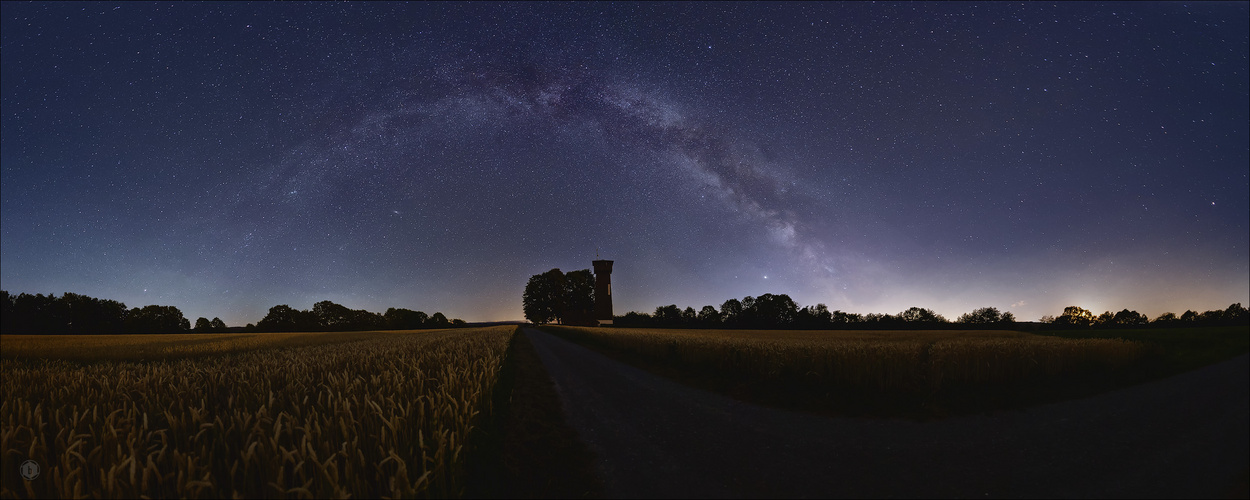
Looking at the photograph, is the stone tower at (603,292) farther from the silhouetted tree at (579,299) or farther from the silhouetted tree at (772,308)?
the silhouetted tree at (772,308)

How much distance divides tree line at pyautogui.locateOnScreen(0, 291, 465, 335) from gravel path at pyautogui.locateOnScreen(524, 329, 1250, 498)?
103 m

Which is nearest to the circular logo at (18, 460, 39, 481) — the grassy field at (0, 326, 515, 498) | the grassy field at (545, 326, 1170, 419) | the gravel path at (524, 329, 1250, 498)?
the grassy field at (0, 326, 515, 498)

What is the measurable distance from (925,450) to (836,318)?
282 ft

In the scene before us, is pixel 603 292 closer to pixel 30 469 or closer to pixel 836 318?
pixel 836 318

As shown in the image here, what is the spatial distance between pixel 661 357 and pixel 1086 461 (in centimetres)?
1410

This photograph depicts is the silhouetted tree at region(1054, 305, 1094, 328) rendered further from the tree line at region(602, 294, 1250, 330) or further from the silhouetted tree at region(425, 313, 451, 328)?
the silhouetted tree at region(425, 313, 451, 328)

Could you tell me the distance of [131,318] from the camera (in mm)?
79938

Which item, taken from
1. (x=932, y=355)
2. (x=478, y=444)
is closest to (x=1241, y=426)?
(x=932, y=355)

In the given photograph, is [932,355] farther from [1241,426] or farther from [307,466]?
[307,466]

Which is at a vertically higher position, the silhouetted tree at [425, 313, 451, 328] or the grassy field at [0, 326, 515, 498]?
the grassy field at [0, 326, 515, 498]

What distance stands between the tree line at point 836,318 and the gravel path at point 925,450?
56676 mm

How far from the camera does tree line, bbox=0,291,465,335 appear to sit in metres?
70.5

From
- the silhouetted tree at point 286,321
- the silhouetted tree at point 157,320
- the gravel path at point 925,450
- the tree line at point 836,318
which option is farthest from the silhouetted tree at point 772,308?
the silhouetted tree at point 157,320

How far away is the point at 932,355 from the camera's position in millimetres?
10805
